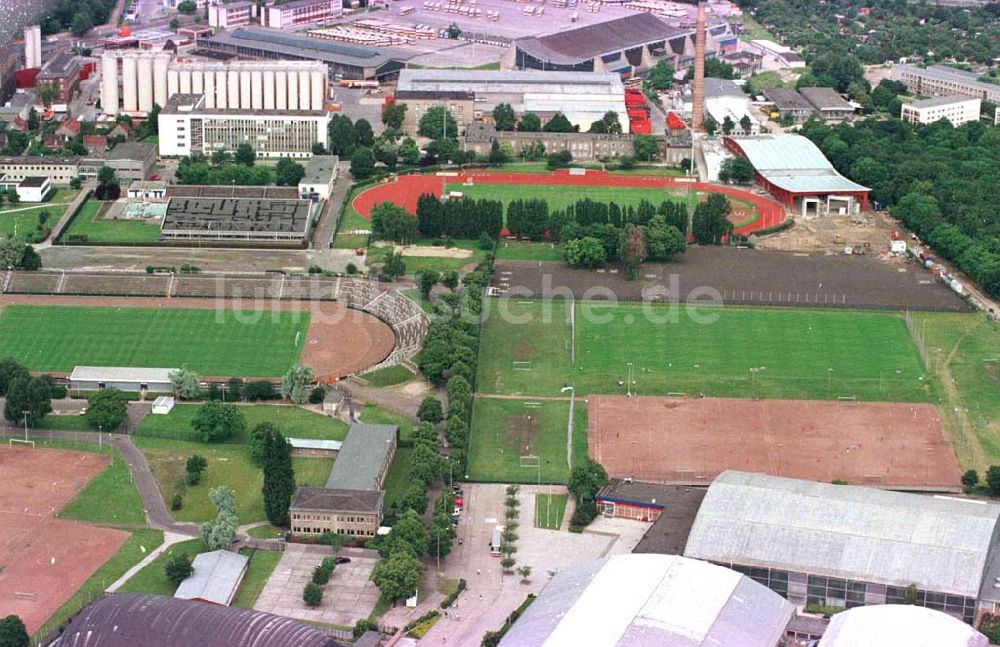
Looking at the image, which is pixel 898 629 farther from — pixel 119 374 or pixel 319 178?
pixel 319 178

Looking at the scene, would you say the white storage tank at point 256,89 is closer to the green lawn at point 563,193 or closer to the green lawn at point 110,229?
the green lawn at point 563,193

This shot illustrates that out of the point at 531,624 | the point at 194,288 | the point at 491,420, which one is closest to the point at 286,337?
the point at 194,288

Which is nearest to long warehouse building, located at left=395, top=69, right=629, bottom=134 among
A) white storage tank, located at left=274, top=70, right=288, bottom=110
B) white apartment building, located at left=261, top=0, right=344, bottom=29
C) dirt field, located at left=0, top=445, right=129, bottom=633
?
white storage tank, located at left=274, top=70, right=288, bottom=110

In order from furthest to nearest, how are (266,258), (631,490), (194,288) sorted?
1. (266,258)
2. (194,288)
3. (631,490)

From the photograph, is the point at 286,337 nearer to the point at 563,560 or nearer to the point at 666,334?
the point at 666,334

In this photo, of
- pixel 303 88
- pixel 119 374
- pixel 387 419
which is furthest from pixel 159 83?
pixel 387 419

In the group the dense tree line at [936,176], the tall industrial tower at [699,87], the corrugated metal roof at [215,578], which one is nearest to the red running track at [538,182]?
the dense tree line at [936,176]
